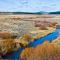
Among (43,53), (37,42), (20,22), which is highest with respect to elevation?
(20,22)

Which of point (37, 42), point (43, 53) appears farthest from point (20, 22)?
point (43, 53)

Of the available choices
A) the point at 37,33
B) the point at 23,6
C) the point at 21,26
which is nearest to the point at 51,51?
Answer: the point at 37,33

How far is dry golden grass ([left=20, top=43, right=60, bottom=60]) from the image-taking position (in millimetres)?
2166

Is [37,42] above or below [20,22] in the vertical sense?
below

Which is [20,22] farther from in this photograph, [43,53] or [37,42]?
[43,53]

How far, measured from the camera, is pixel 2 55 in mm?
2217

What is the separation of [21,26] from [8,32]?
176 millimetres

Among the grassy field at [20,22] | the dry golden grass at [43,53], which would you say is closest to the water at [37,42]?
the dry golden grass at [43,53]

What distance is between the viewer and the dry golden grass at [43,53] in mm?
2166

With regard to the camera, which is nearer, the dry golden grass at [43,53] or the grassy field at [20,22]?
the dry golden grass at [43,53]

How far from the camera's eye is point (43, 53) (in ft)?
7.12

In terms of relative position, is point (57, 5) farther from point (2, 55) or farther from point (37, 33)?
point (2, 55)

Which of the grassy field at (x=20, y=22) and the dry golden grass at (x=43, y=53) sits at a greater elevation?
the grassy field at (x=20, y=22)

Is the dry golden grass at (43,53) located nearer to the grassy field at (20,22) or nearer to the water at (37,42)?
the water at (37,42)
